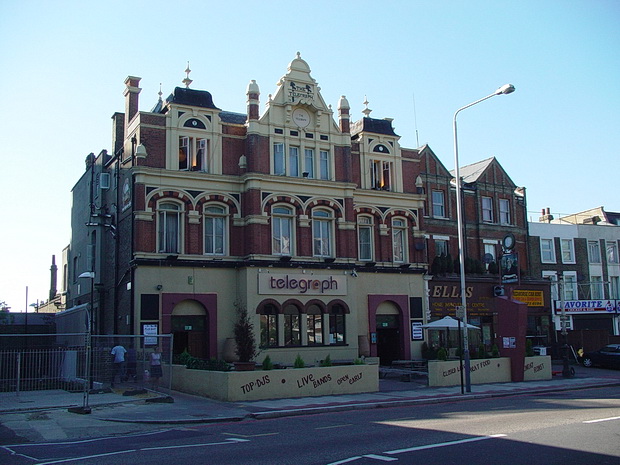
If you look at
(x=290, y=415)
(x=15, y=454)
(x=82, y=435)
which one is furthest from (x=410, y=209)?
(x=15, y=454)

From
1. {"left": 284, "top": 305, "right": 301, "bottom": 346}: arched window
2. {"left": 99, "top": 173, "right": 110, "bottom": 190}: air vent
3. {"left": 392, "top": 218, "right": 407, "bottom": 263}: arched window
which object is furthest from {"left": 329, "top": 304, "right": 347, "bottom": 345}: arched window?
→ {"left": 99, "top": 173, "right": 110, "bottom": 190}: air vent

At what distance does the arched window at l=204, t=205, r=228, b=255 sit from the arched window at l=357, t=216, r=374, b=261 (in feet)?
25.4

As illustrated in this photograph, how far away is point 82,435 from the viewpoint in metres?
15.6

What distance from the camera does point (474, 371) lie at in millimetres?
28422

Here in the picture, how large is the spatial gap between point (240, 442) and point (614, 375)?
1035 inches

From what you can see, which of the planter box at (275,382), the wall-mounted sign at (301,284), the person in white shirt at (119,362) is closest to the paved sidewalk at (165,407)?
the planter box at (275,382)

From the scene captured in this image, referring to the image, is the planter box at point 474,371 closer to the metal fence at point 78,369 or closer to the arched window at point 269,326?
the arched window at point 269,326

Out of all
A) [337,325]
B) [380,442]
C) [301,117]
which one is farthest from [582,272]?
[380,442]

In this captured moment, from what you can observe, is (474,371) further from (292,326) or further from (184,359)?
(184,359)

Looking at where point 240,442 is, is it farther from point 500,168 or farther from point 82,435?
point 500,168

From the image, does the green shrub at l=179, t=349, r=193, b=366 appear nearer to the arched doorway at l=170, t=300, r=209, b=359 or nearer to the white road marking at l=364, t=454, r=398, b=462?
the arched doorway at l=170, t=300, r=209, b=359

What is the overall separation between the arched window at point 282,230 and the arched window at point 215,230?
7.91 ft

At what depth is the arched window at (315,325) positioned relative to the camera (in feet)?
110

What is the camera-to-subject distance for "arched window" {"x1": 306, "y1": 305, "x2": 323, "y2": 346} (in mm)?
33406
